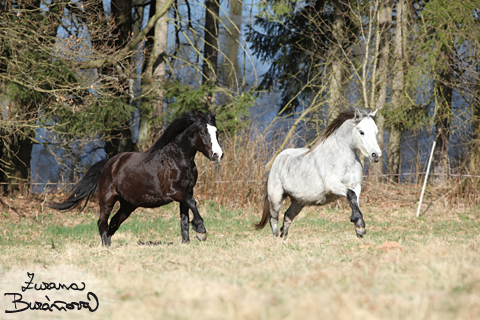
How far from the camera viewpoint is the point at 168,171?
282 inches

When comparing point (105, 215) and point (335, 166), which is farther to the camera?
point (105, 215)

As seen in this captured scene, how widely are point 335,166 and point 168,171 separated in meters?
2.44

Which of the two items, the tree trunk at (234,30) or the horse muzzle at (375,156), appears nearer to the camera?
the horse muzzle at (375,156)

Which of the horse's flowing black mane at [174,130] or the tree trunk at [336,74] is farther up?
the tree trunk at [336,74]

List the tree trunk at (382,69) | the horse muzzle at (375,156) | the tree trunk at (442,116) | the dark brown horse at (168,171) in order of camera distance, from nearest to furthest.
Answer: the horse muzzle at (375,156) → the dark brown horse at (168,171) → the tree trunk at (382,69) → the tree trunk at (442,116)

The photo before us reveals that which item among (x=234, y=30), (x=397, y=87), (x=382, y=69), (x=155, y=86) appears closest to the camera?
(x=155, y=86)

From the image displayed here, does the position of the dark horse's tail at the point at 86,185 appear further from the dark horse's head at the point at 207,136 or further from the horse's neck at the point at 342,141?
the horse's neck at the point at 342,141

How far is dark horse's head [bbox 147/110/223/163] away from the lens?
22.9 feet

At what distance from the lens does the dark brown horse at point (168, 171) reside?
706 centimetres

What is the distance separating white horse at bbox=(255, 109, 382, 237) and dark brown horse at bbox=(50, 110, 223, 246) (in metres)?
1.45

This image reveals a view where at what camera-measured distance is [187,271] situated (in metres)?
4.50

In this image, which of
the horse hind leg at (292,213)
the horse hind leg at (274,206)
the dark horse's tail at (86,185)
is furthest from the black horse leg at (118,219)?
the horse hind leg at (292,213)
